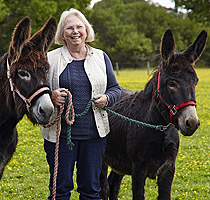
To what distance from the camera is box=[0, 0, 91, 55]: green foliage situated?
24641mm

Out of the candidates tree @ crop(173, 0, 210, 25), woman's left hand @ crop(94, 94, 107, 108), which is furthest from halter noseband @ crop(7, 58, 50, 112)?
tree @ crop(173, 0, 210, 25)

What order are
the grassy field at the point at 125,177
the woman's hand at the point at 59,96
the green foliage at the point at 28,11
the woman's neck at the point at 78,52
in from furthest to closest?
the green foliage at the point at 28,11, the grassy field at the point at 125,177, the woman's neck at the point at 78,52, the woman's hand at the point at 59,96

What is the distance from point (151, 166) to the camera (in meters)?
3.14

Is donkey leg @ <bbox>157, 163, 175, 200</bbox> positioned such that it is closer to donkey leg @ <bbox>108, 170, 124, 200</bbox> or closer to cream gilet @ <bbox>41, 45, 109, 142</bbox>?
cream gilet @ <bbox>41, 45, 109, 142</bbox>

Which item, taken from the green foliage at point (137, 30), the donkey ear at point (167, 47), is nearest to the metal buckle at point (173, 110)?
the donkey ear at point (167, 47)

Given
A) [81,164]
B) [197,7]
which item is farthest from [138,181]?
[197,7]

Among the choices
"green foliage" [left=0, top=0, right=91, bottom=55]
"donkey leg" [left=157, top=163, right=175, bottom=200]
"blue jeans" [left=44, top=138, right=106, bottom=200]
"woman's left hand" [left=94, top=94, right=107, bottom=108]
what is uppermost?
"green foliage" [left=0, top=0, right=91, bottom=55]

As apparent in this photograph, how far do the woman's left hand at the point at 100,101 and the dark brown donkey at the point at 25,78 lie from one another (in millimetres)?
476

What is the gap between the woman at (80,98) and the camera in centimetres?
273

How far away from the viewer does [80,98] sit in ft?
9.02

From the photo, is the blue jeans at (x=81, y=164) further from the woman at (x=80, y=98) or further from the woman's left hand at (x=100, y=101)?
the woman's left hand at (x=100, y=101)

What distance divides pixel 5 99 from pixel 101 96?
86 centimetres

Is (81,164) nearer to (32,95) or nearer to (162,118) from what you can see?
(32,95)

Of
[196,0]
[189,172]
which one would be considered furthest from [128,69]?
[189,172]
